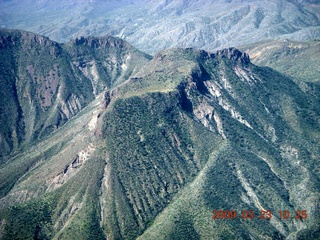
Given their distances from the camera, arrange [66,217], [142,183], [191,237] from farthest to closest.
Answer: [142,183] < [66,217] < [191,237]

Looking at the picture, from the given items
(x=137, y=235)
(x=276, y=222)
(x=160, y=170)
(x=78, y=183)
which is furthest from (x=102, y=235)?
(x=276, y=222)

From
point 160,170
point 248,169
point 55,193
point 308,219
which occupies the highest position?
point 55,193

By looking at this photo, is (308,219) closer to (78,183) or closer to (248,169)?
(248,169)

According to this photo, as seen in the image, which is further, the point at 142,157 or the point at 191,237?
the point at 142,157

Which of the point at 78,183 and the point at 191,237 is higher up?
the point at 78,183

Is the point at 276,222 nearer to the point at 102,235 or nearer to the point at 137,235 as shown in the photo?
the point at 137,235

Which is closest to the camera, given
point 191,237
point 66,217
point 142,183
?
point 191,237
